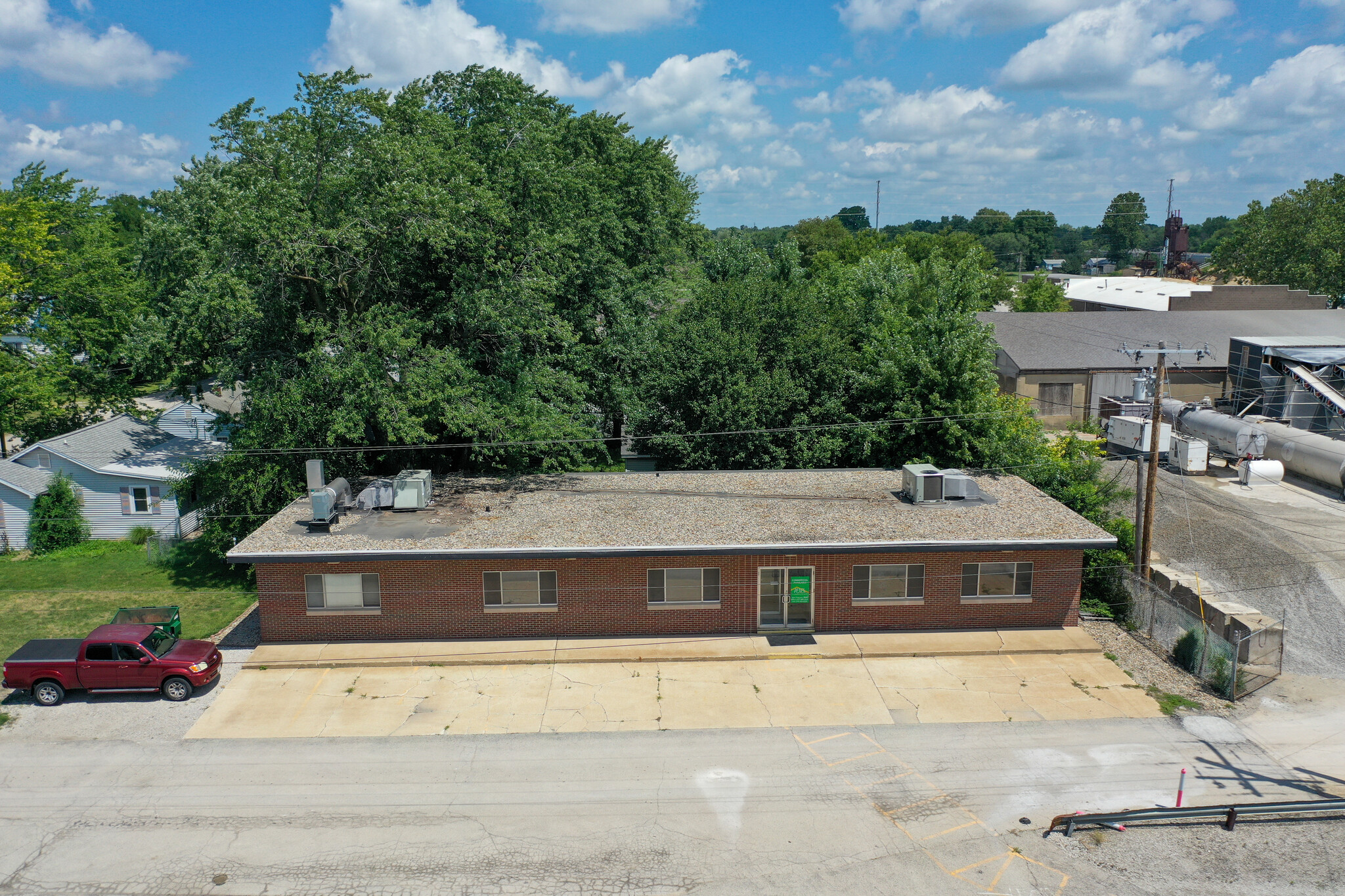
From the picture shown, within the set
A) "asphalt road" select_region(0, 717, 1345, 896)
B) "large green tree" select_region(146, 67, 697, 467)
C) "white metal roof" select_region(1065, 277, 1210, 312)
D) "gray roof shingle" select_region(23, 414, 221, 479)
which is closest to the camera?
"asphalt road" select_region(0, 717, 1345, 896)

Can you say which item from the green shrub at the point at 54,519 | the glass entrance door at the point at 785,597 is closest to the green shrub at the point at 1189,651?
the glass entrance door at the point at 785,597

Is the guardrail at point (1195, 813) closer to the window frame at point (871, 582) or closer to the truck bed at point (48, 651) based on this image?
the window frame at point (871, 582)

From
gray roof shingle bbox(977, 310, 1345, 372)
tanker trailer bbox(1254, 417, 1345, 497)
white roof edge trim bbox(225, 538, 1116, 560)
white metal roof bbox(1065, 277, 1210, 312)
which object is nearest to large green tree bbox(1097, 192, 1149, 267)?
white metal roof bbox(1065, 277, 1210, 312)

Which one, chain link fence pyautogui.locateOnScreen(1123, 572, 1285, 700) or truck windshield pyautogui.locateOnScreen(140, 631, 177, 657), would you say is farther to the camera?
chain link fence pyautogui.locateOnScreen(1123, 572, 1285, 700)

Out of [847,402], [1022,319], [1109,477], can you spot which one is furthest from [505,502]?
[1022,319]

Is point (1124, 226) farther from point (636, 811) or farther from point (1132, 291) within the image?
point (636, 811)

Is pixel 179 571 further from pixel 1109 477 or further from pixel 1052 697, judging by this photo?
pixel 1109 477

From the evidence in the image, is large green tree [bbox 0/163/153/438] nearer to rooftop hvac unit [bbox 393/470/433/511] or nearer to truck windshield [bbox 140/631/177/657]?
rooftop hvac unit [bbox 393/470/433/511]

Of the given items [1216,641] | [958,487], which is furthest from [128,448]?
[1216,641]
